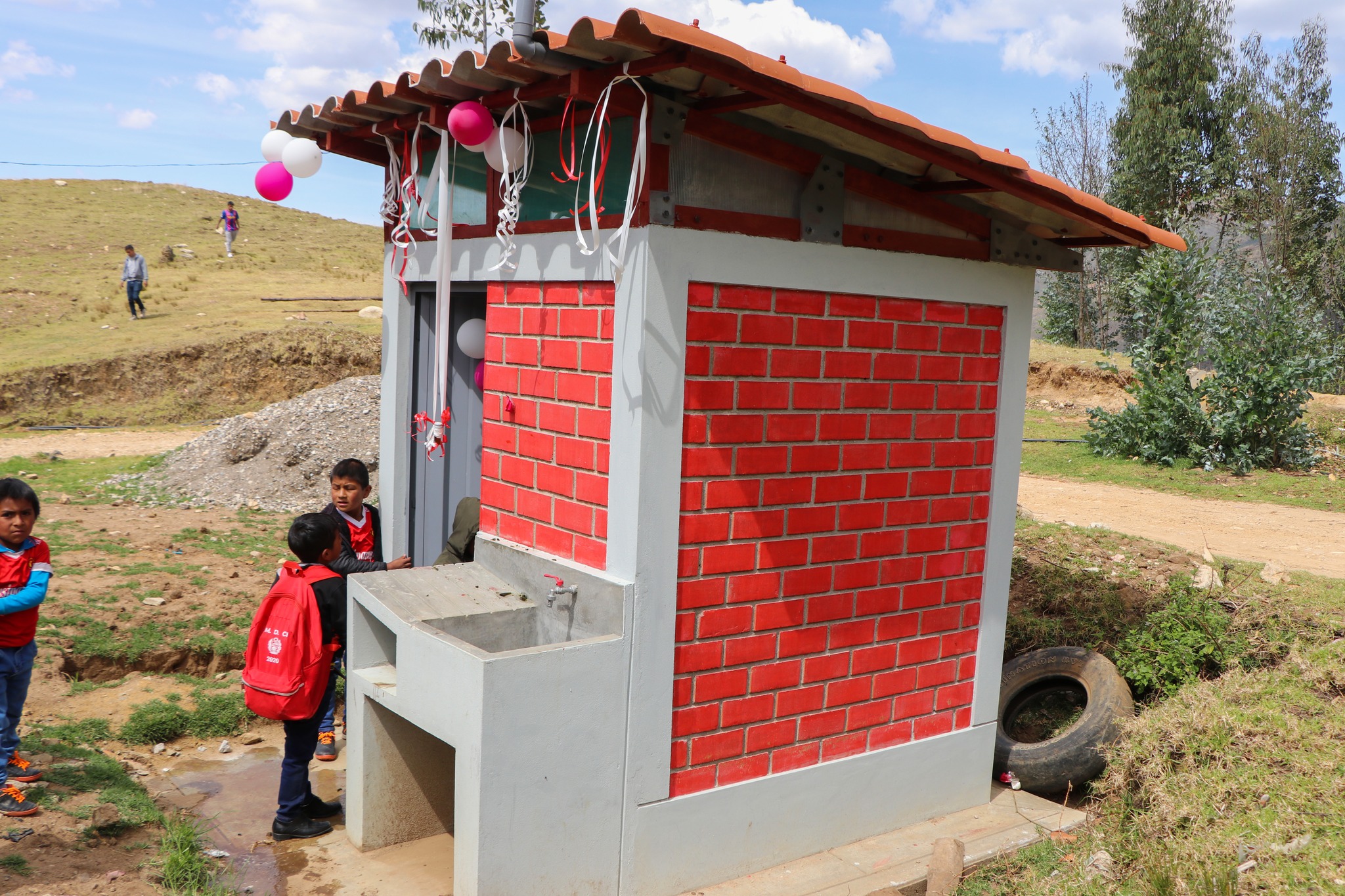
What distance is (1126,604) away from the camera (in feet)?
22.8

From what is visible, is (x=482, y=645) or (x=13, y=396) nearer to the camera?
(x=482, y=645)

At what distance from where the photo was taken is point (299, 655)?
4.21 metres

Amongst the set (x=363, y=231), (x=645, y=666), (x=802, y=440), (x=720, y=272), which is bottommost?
(x=645, y=666)

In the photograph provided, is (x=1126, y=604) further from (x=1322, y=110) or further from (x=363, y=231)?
(x=363, y=231)

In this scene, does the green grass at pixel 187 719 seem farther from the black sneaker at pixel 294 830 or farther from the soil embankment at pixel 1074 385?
the soil embankment at pixel 1074 385

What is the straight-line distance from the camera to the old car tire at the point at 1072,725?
17.0 ft

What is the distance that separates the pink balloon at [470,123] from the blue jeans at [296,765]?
2.53m

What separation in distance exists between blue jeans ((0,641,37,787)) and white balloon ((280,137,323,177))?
2522 millimetres

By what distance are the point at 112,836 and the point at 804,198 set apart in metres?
3.88

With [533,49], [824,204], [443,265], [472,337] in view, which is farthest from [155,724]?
[824,204]

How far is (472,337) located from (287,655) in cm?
193

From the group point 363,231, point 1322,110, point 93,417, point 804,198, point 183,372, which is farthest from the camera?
point 363,231

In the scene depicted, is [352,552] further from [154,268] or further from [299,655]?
[154,268]

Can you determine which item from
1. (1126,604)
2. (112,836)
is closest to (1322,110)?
(1126,604)
